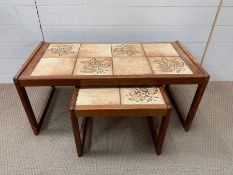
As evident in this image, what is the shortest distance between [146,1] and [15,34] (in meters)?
1.03

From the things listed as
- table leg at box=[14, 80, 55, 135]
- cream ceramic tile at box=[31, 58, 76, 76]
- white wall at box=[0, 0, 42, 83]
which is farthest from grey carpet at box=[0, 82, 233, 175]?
cream ceramic tile at box=[31, 58, 76, 76]

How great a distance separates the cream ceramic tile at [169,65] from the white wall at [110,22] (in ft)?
1.39

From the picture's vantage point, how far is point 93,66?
1.24m

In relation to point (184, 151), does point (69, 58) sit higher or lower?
higher

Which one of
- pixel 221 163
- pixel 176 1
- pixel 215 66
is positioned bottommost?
pixel 221 163

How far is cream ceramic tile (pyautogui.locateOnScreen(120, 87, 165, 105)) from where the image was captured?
109 cm

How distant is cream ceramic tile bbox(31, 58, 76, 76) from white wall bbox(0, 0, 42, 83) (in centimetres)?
46

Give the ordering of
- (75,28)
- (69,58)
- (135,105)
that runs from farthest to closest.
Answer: (75,28) → (69,58) → (135,105)

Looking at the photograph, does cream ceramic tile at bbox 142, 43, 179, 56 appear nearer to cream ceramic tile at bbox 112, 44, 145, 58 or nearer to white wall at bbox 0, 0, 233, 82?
cream ceramic tile at bbox 112, 44, 145, 58

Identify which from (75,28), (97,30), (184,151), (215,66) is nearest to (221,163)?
(184,151)

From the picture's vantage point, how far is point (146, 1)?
1511 millimetres

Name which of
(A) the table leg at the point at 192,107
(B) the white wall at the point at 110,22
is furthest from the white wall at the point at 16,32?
(A) the table leg at the point at 192,107

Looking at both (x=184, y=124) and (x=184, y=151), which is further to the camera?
(x=184, y=124)

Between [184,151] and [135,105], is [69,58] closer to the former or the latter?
[135,105]
